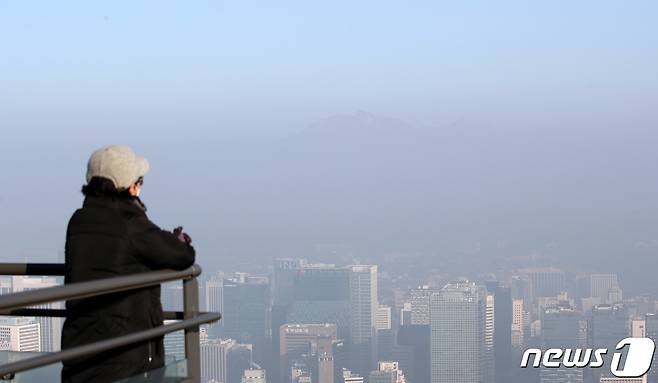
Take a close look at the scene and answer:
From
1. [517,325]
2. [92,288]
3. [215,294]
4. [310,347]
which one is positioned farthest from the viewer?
[517,325]

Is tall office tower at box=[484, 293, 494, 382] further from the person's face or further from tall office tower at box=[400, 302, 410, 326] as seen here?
the person's face

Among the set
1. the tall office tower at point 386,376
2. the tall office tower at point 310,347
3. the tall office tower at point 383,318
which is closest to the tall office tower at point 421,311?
the tall office tower at point 383,318

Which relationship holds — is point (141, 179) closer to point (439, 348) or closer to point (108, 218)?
point (108, 218)

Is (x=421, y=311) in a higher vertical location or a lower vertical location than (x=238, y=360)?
higher

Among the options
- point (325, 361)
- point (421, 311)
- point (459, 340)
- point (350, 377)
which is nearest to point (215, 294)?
point (325, 361)

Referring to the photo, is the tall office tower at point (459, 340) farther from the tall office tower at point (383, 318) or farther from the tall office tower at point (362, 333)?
the tall office tower at point (362, 333)

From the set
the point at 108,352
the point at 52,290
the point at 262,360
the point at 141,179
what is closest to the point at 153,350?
the point at 108,352

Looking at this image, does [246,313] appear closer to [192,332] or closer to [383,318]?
[383,318]
